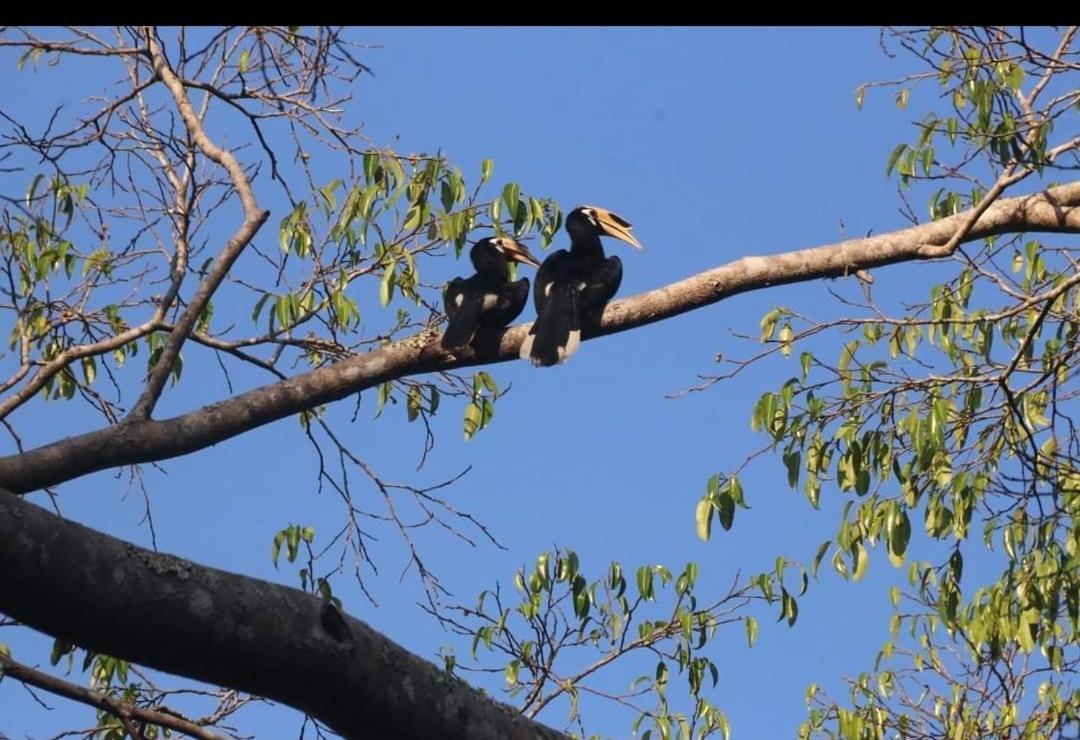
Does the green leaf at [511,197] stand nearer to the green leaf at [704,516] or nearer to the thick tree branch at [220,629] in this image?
the green leaf at [704,516]

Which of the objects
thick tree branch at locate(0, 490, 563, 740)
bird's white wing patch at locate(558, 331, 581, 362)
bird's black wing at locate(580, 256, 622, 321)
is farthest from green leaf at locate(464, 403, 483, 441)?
thick tree branch at locate(0, 490, 563, 740)

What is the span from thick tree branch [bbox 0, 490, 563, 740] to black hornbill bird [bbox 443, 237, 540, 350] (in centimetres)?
244

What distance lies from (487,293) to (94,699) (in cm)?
334

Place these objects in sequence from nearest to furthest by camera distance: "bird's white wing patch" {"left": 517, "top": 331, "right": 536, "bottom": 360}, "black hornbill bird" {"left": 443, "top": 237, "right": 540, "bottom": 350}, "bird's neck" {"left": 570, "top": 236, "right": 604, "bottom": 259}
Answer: "black hornbill bird" {"left": 443, "top": 237, "right": 540, "bottom": 350}
"bird's white wing patch" {"left": 517, "top": 331, "right": 536, "bottom": 360}
"bird's neck" {"left": 570, "top": 236, "right": 604, "bottom": 259}

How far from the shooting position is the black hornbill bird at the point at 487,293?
17.7ft

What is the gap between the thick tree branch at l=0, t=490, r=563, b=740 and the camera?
7.22 feet

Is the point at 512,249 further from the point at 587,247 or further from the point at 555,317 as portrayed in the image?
the point at 555,317

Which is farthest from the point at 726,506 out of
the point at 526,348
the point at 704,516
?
the point at 526,348

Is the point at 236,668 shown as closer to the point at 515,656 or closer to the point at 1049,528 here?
the point at 1049,528

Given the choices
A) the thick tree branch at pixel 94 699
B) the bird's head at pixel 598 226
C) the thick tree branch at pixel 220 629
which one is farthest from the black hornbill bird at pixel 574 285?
the thick tree branch at pixel 220 629

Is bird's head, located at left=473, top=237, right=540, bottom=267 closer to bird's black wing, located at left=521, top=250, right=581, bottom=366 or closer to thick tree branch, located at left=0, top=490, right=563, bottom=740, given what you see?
bird's black wing, located at left=521, top=250, right=581, bottom=366

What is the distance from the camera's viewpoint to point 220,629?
2.31 meters

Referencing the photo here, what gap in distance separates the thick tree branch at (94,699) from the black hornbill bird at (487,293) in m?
1.75
